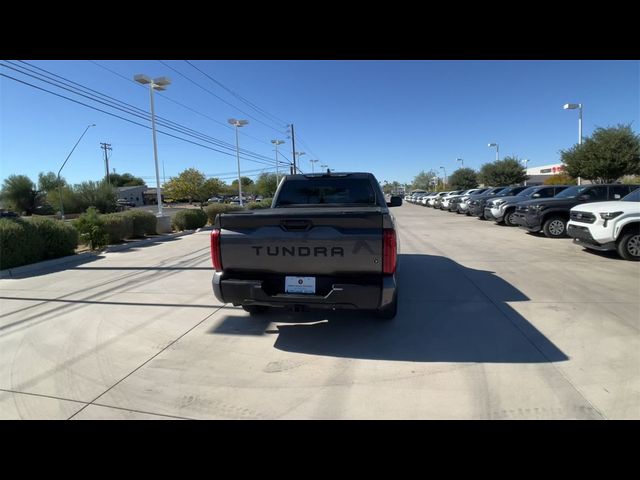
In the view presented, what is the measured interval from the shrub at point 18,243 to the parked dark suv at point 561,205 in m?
14.9

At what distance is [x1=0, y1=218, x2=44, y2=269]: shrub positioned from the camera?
26.4 ft

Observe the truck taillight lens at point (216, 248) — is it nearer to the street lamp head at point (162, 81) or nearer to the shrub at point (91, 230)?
the shrub at point (91, 230)

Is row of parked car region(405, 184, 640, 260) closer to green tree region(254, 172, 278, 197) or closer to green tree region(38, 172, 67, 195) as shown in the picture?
green tree region(254, 172, 278, 197)

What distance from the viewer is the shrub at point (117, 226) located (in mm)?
12312

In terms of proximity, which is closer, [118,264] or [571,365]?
[571,365]

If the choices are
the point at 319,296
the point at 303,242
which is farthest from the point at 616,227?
the point at 303,242

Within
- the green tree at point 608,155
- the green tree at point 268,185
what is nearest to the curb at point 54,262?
the green tree at point 608,155

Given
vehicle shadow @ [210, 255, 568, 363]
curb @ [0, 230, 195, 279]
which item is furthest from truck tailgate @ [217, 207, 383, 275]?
curb @ [0, 230, 195, 279]

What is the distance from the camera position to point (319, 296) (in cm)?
349

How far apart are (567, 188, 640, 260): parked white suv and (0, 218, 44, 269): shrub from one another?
44.8 feet

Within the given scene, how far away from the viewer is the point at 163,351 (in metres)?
3.79
